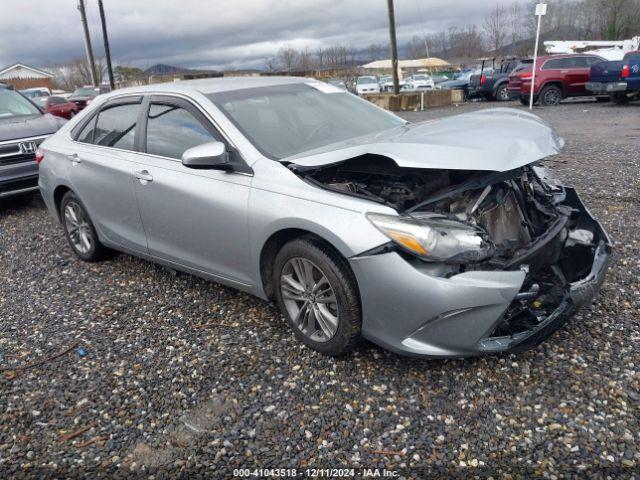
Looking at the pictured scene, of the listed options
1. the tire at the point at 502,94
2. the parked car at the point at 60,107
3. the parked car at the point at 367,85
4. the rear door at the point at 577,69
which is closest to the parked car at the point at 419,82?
the parked car at the point at 367,85

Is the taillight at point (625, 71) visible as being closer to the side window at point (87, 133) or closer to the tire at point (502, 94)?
the tire at point (502, 94)

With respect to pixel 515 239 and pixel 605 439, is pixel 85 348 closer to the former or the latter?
pixel 515 239

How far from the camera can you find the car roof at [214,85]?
3819 mm

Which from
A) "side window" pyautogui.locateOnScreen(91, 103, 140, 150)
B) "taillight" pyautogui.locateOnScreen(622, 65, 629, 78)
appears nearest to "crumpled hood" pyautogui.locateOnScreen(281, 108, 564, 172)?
"side window" pyautogui.locateOnScreen(91, 103, 140, 150)

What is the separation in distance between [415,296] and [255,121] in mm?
1717

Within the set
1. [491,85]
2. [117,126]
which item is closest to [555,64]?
[491,85]

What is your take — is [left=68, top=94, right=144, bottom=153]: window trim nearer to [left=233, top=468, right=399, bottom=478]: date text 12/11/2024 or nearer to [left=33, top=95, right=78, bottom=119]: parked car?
[left=233, top=468, right=399, bottom=478]: date text 12/11/2024

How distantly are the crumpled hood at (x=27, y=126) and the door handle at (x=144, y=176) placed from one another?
4.18 m

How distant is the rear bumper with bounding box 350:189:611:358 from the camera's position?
2529 millimetres

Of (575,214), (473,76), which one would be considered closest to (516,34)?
(473,76)

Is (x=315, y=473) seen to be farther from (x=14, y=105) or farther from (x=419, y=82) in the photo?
(x=419, y=82)

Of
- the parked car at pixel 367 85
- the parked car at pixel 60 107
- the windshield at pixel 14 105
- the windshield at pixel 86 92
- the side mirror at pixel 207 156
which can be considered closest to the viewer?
the side mirror at pixel 207 156

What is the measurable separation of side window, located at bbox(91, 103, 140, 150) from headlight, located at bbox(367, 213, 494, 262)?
7.87 ft

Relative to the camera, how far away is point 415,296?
256cm
